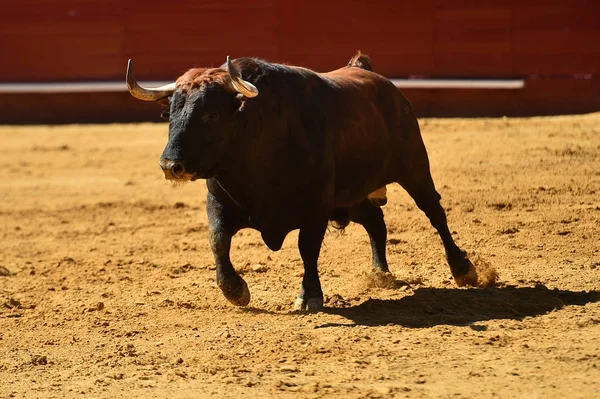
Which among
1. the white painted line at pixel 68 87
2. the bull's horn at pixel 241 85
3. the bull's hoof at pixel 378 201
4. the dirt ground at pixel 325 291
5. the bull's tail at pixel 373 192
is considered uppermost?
the bull's horn at pixel 241 85

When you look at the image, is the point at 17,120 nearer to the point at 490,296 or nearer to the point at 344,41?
the point at 344,41

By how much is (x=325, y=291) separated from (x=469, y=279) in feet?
2.76

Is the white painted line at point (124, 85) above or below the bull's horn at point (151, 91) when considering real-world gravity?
below

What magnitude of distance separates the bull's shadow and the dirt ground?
0.07 feet

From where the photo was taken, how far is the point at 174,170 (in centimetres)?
542

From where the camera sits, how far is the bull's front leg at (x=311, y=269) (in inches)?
233

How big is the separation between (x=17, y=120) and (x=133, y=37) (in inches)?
75.3

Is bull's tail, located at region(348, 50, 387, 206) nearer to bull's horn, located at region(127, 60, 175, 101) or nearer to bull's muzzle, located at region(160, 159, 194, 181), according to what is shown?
bull's horn, located at region(127, 60, 175, 101)

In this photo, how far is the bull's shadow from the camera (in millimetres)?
5609

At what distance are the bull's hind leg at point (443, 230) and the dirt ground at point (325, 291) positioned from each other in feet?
0.42

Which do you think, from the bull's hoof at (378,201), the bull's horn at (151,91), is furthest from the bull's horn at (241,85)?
the bull's hoof at (378,201)

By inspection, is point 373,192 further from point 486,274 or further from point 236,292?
point 236,292

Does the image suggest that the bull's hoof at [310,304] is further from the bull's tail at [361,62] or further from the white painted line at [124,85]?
the white painted line at [124,85]

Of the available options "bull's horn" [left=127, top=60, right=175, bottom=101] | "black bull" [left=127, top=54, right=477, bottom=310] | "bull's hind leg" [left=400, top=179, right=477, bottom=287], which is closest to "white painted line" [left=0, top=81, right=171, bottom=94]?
"bull's hind leg" [left=400, top=179, right=477, bottom=287]
